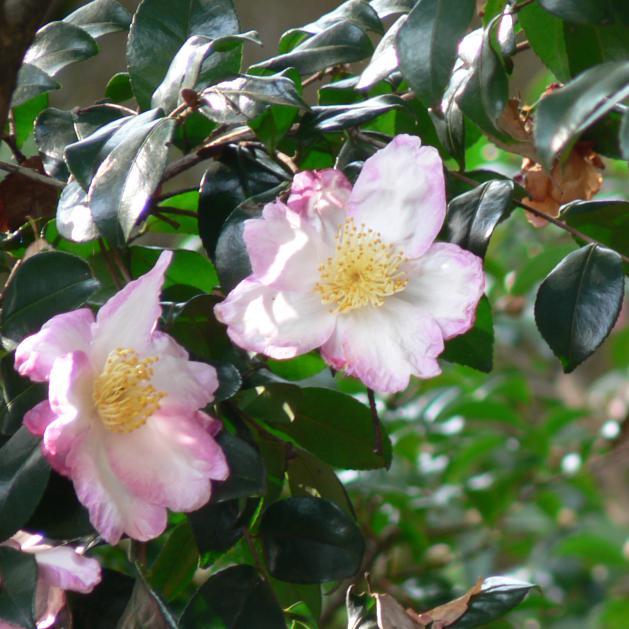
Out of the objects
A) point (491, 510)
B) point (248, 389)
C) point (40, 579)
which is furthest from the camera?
point (491, 510)

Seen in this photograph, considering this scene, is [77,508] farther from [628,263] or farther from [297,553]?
[628,263]

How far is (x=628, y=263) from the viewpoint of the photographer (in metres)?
0.72

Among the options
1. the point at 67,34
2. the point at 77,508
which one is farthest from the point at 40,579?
the point at 67,34

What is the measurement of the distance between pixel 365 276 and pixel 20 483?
22 centimetres

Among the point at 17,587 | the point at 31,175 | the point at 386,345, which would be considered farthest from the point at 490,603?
the point at 31,175

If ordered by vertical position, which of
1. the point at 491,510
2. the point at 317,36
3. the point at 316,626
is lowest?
the point at 491,510

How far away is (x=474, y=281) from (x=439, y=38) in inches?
5.3

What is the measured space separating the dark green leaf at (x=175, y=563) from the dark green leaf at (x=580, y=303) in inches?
10.8

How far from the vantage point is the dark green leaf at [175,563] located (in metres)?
0.75

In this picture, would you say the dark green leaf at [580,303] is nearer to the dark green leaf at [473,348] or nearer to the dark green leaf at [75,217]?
the dark green leaf at [473,348]

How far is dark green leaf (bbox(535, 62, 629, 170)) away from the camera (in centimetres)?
47

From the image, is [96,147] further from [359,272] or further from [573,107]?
[573,107]

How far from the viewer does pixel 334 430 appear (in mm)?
804

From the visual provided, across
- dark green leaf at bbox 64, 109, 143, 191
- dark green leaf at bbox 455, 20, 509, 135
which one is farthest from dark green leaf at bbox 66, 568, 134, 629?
dark green leaf at bbox 455, 20, 509, 135
